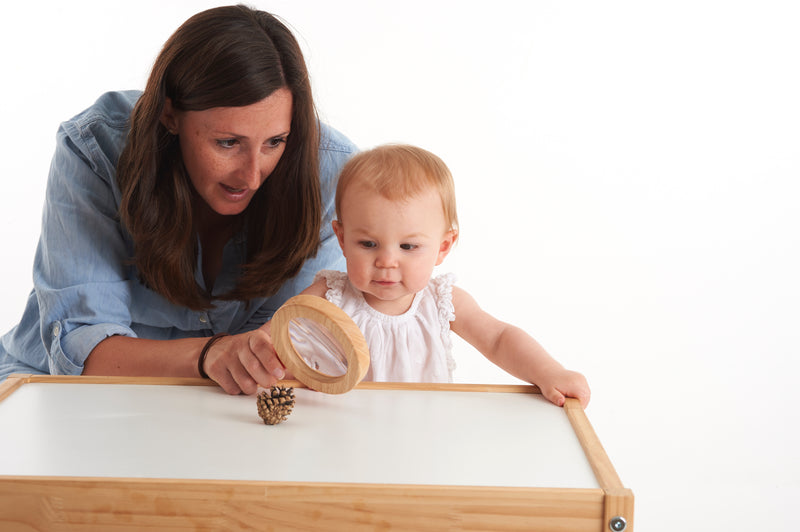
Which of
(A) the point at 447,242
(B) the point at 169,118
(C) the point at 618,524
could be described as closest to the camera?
(C) the point at 618,524

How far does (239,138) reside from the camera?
4.89ft

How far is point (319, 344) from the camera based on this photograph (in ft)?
3.89

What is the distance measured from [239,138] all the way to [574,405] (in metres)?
0.73

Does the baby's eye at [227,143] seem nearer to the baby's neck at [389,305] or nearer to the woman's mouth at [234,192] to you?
the woman's mouth at [234,192]

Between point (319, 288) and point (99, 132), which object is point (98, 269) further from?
point (319, 288)

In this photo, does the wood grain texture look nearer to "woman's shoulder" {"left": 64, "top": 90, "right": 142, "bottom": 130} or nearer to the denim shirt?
the denim shirt

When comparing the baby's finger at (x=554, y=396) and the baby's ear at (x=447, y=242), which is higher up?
the baby's ear at (x=447, y=242)

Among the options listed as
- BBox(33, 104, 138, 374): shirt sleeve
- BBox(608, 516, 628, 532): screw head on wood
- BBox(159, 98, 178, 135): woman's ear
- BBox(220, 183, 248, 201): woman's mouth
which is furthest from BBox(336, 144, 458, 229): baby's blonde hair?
BBox(608, 516, 628, 532): screw head on wood

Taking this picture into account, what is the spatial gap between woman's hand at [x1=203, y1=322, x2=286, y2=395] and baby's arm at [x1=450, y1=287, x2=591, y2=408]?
0.35 metres

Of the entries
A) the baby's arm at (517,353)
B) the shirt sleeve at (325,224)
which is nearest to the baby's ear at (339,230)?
the baby's arm at (517,353)

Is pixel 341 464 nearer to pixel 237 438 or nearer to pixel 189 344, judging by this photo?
pixel 237 438

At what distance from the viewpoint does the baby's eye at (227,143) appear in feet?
4.89

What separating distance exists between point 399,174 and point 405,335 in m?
0.28

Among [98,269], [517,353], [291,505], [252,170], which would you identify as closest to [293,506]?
[291,505]
